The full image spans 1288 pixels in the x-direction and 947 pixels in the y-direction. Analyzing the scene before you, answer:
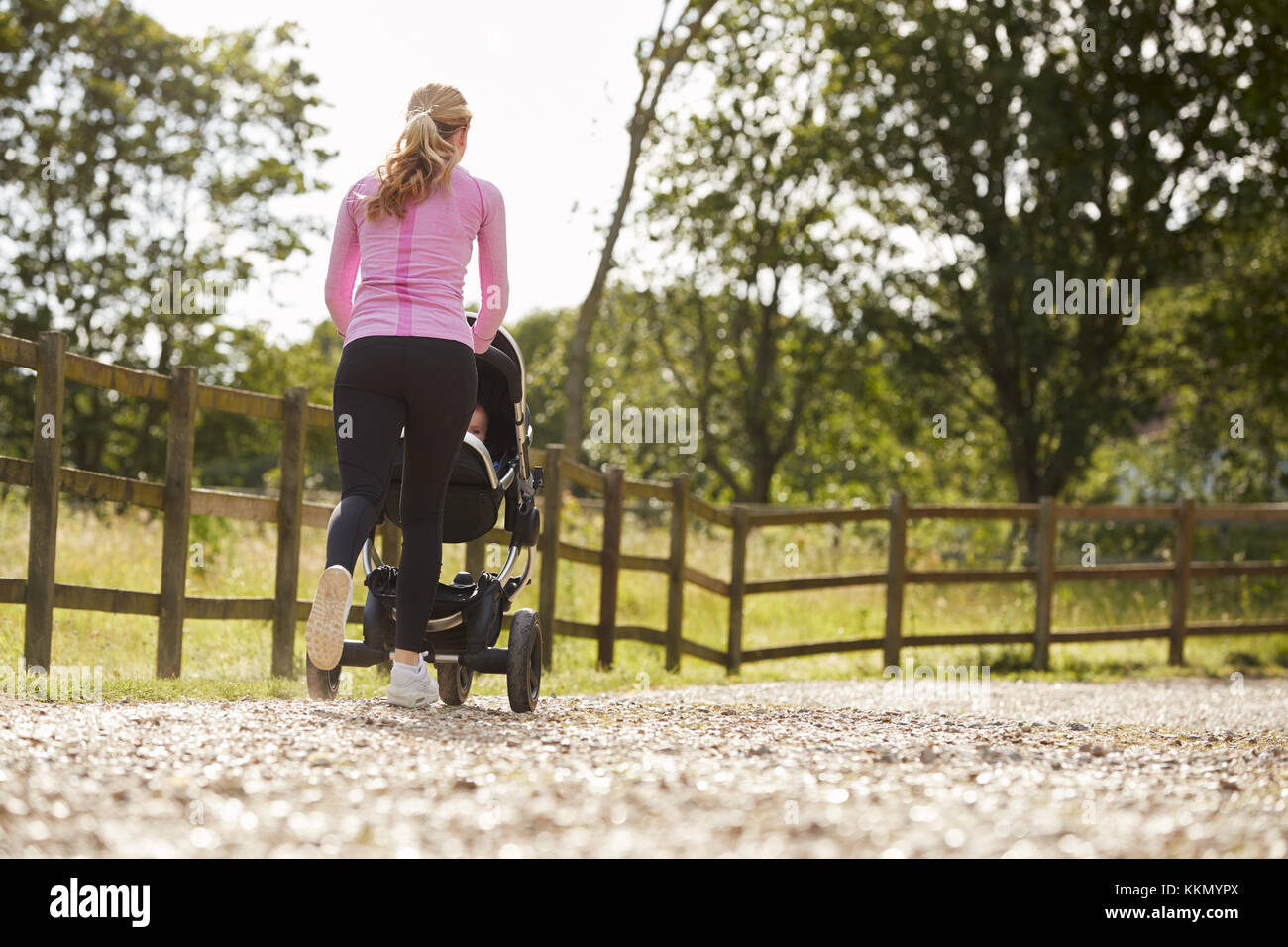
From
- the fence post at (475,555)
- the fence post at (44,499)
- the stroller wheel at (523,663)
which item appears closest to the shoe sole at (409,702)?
the stroller wheel at (523,663)

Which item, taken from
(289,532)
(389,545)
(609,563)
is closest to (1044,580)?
(609,563)

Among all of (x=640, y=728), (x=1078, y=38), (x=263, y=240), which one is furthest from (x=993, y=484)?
(x=640, y=728)

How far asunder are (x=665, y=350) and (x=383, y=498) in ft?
75.1

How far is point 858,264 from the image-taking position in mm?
22469

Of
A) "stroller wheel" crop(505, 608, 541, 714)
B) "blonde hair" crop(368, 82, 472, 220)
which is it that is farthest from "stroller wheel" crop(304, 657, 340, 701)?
"blonde hair" crop(368, 82, 472, 220)

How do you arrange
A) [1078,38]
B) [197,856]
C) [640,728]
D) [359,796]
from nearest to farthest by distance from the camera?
[197,856] < [359,796] < [640,728] < [1078,38]

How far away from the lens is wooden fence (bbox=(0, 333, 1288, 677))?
519cm

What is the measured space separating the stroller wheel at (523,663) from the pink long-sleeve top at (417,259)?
3.34ft

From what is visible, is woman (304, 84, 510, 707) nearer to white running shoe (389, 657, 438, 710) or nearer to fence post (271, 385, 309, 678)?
white running shoe (389, 657, 438, 710)

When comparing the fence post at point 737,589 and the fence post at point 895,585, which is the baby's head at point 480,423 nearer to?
the fence post at point 737,589

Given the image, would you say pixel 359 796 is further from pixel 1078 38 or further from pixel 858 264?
pixel 858 264

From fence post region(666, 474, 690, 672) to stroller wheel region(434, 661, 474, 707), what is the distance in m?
4.69

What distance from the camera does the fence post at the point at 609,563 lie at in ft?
27.4
